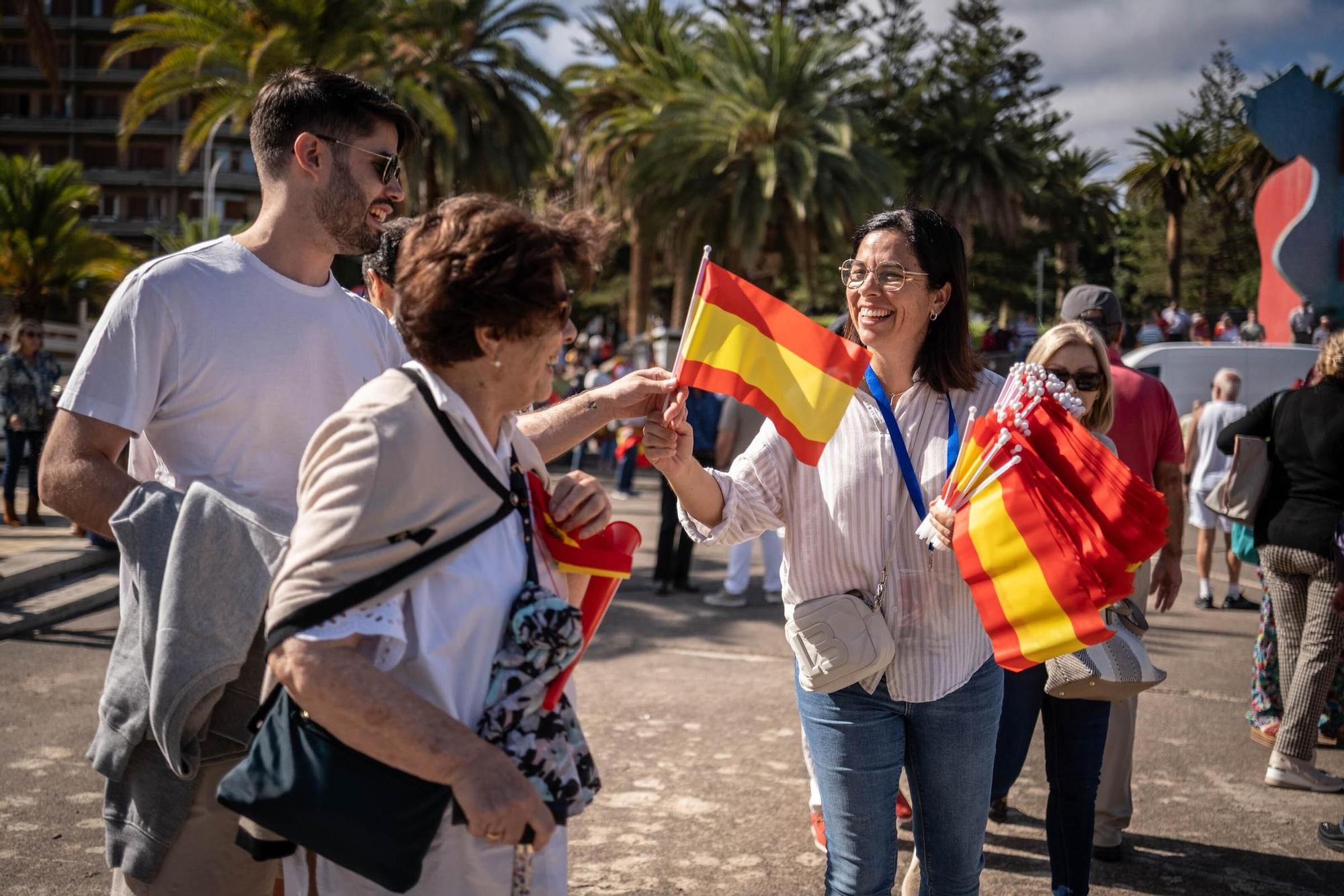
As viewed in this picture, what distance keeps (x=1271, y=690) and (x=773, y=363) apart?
442 cm

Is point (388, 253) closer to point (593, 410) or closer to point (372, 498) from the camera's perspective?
point (593, 410)

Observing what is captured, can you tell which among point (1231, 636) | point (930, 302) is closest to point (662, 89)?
point (1231, 636)

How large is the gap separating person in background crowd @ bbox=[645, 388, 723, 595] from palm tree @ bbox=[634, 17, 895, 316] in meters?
17.1

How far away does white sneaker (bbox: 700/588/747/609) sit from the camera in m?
9.54

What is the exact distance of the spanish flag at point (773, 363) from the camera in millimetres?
2939

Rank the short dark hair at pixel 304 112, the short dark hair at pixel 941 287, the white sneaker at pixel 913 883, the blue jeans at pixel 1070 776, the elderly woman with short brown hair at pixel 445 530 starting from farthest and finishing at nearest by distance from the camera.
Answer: the blue jeans at pixel 1070 776
the white sneaker at pixel 913 883
the short dark hair at pixel 941 287
the short dark hair at pixel 304 112
the elderly woman with short brown hair at pixel 445 530

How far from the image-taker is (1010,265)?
52.0 meters

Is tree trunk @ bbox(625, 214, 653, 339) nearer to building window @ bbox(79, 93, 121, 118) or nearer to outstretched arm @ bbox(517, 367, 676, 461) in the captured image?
outstretched arm @ bbox(517, 367, 676, 461)

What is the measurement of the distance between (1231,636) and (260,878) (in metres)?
7.76

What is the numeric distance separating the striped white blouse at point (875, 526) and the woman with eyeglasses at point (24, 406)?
1140cm

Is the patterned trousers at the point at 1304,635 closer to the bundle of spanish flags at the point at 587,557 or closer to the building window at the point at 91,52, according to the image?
the bundle of spanish flags at the point at 587,557

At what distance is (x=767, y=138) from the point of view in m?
27.0

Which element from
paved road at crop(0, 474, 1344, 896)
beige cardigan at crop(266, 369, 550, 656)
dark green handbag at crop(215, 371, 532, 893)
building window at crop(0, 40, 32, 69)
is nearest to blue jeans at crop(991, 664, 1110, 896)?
paved road at crop(0, 474, 1344, 896)

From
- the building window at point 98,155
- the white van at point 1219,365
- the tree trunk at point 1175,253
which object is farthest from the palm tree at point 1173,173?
the building window at point 98,155
